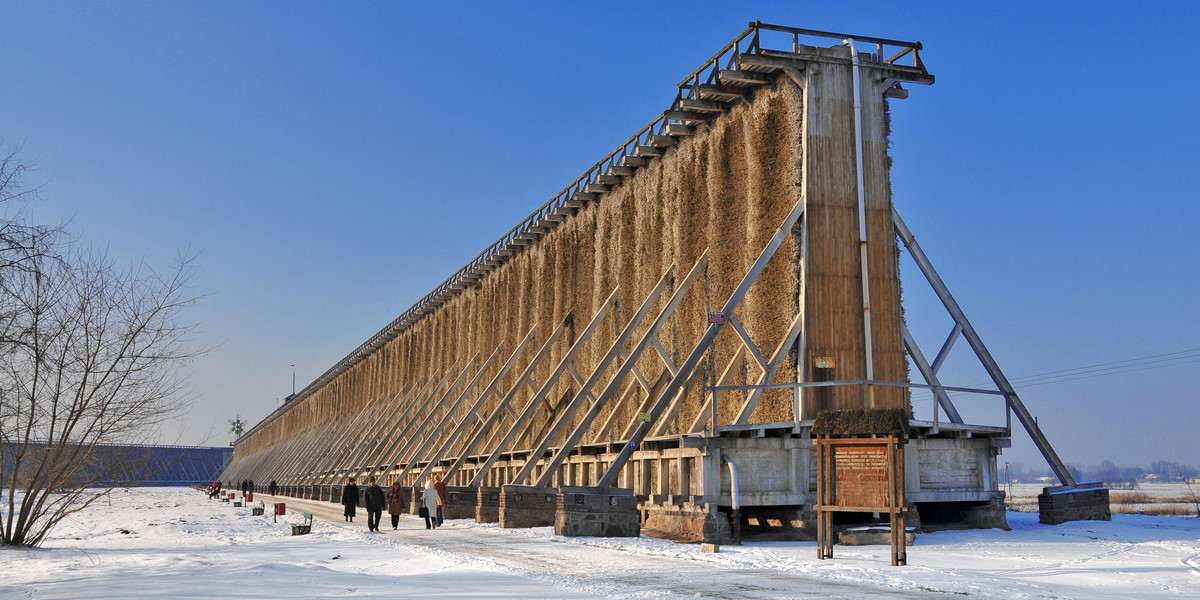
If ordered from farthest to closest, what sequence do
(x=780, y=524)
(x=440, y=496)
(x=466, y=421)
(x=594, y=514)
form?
(x=466, y=421) → (x=440, y=496) → (x=780, y=524) → (x=594, y=514)

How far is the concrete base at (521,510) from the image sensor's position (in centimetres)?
2261

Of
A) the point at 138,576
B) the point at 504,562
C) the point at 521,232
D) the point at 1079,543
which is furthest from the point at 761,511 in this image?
the point at 521,232

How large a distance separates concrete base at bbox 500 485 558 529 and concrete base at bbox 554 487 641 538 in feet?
10.3

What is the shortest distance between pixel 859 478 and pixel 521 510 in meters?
10.6

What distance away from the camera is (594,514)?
761 inches

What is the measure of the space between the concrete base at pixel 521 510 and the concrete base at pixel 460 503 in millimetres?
5578

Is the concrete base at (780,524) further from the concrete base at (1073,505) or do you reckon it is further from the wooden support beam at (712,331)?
the concrete base at (1073,505)

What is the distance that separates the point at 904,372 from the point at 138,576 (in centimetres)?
1477

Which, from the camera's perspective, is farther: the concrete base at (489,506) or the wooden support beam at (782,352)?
the concrete base at (489,506)

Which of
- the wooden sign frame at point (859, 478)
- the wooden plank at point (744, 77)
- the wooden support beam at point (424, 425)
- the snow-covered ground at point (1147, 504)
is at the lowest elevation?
the snow-covered ground at point (1147, 504)

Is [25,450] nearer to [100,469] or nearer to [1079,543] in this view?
[100,469]

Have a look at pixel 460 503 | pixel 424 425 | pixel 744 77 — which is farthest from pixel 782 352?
pixel 424 425

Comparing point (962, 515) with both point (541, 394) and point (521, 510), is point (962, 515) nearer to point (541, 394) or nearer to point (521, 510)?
point (521, 510)

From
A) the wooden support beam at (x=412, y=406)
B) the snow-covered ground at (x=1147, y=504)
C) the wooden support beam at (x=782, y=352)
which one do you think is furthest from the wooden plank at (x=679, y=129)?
the wooden support beam at (x=412, y=406)
